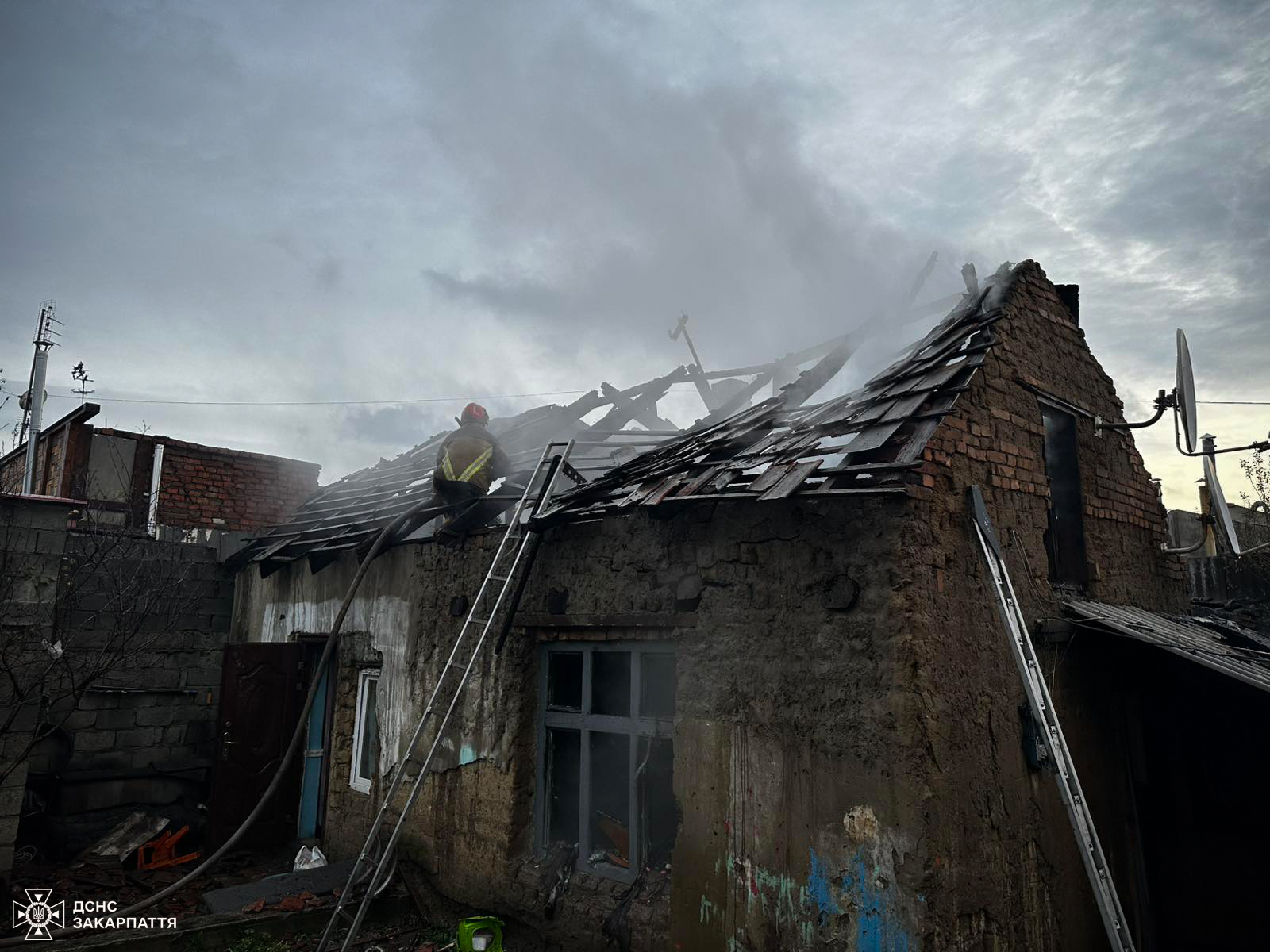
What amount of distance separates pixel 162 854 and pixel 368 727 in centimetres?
239

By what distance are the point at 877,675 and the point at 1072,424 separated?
322cm

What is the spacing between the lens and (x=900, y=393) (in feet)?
15.9

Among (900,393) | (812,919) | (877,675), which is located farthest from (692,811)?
(900,393)

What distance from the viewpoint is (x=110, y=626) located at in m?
9.14

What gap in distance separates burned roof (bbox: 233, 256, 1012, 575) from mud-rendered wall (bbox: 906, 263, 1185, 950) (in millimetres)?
212

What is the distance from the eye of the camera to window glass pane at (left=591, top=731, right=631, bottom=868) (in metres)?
5.52

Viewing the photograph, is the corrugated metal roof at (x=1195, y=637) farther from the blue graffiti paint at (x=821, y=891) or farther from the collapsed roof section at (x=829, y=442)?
the blue graffiti paint at (x=821, y=891)

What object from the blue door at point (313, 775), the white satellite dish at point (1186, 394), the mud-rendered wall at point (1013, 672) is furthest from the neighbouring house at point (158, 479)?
the white satellite dish at point (1186, 394)

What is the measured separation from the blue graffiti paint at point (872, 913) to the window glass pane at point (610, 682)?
2042mm

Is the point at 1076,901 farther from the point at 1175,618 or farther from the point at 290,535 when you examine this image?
the point at 290,535

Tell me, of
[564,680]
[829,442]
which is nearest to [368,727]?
[564,680]

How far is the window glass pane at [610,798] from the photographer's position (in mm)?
5520

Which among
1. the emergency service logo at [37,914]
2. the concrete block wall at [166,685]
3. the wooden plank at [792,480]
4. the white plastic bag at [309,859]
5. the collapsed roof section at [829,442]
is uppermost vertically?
the collapsed roof section at [829,442]

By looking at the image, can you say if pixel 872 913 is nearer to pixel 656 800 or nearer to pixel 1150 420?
pixel 656 800
